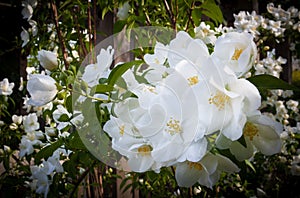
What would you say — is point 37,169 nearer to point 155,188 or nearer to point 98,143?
point 155,188

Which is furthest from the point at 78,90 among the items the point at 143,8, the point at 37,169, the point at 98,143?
the point at 37,169

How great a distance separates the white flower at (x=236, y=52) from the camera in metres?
0.54

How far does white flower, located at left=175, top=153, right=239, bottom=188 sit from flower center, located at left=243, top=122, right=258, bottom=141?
0.14ft

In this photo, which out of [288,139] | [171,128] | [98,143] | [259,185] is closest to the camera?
[171,128]

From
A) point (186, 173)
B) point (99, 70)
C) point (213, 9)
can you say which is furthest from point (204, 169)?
point (213, 9)

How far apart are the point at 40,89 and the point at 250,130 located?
0.31 meters

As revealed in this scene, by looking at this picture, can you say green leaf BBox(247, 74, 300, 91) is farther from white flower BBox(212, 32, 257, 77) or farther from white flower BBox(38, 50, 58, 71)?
white flower BBox(38, 50, 58, 71)

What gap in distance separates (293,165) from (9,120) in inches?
54.4

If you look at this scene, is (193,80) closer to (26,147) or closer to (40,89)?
(40,89)

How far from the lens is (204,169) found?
1.86ft

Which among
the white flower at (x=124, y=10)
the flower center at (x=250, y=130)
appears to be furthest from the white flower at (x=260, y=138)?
the white flower at (x=124, y=10)

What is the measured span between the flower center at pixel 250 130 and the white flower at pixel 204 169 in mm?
44

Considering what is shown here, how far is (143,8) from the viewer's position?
3.79ft

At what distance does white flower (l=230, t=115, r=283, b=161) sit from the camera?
0.54m
